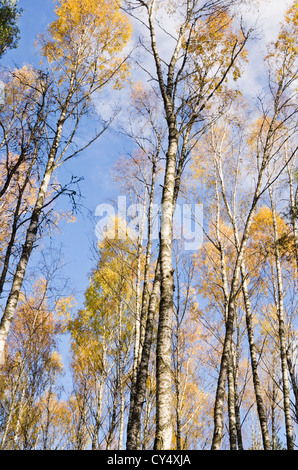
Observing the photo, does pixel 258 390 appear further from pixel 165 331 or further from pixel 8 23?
pixel 8 23

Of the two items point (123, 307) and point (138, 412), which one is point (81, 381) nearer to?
point (123, 307)

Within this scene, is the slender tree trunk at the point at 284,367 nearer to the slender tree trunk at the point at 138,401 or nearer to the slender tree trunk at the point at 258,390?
the slender tree trunk at the point at 258,390

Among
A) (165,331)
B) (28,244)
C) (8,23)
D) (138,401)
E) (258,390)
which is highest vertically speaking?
(8,23)

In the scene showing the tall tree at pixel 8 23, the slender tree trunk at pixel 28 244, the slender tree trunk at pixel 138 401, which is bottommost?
the slender tree trunk at pixel 138 401

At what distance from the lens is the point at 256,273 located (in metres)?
9.66

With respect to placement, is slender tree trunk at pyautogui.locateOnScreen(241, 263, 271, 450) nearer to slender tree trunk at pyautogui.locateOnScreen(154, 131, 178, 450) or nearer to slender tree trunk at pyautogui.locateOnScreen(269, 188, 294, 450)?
slender tree trunk at pyautogui.locateOnScreen(269, 188, 294, 450)

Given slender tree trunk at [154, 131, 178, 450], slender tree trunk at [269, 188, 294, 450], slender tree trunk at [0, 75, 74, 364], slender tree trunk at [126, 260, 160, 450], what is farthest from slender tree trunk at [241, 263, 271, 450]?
slender tree trunk at [0, 75, 74, 364]

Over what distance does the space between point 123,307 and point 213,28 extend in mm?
7366

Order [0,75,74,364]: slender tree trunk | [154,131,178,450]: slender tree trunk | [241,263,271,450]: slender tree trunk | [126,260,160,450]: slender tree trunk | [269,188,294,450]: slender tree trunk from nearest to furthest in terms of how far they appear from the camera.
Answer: [154,131,178,450]: slender tree trunk
[0,75,74,364]: slender tree trunk
[126,260,160,450]: slender tree trunk
[241,263,271,450]: slender tree trunk
[269,188,294,450]: slender tree trunk

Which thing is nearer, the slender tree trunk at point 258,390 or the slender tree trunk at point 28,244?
the slender tree trunk at point 28,244

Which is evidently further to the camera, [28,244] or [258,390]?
[258,390]

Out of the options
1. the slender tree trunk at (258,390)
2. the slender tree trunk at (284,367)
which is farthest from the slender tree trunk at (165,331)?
the slender tree trunk at (284,367)

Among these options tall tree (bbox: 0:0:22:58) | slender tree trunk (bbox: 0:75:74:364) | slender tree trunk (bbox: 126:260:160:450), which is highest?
tall tree (bbox: 0:0:22:58)

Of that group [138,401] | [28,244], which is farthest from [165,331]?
[28,244]
